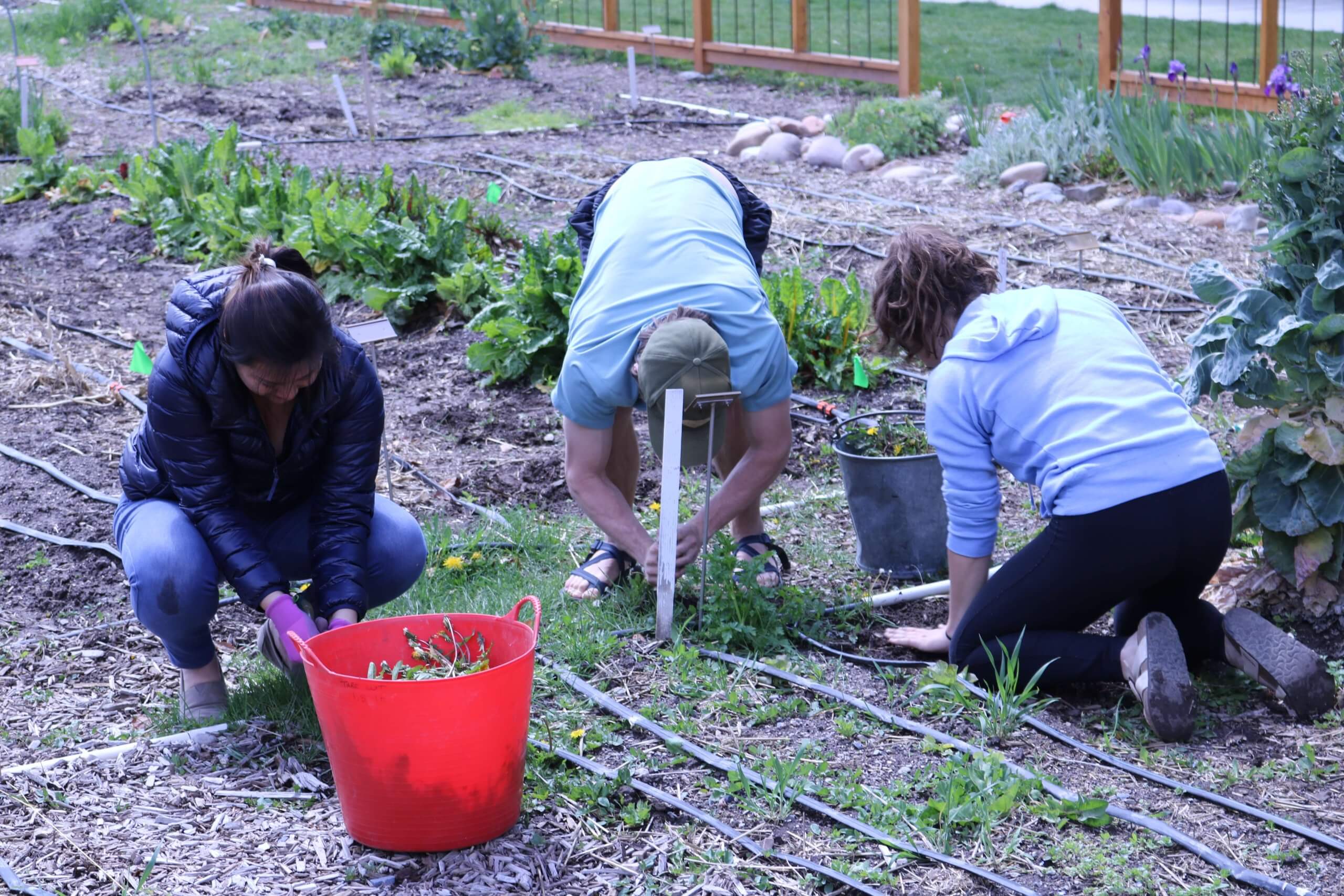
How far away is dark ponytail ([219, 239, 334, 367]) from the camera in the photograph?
236 centimetres

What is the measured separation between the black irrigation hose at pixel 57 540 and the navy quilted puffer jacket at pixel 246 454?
967mm

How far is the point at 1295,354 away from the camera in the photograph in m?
2.90

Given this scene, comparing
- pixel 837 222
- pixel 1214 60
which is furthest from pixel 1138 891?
pixel 1214 60

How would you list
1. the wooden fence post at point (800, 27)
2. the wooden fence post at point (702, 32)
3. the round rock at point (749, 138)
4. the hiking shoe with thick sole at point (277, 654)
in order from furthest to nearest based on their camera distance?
the wooden fence post at point (702, 32) < the wooden fence post at point (800, 27) < the round rock at point (749, 138) < the hiking shoe with thick sole at point (277, 654)

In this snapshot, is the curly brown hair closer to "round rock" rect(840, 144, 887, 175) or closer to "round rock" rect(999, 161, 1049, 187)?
"round rock" rect(999, 161, 1049, 187)

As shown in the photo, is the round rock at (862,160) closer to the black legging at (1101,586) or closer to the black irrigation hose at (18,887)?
the black legging at (1101,586)

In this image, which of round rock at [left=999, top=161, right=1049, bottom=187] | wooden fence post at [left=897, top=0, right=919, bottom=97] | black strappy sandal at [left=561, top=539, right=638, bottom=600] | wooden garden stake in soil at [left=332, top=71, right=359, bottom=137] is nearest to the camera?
black strappy sandal at [left=561, top=539, right=638, bottom=600]

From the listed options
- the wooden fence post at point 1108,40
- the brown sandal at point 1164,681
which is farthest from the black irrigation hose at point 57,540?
the wooden fence post at point 1108,40

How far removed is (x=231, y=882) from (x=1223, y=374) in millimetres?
2305

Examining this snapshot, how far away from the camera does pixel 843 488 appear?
4.09 metres

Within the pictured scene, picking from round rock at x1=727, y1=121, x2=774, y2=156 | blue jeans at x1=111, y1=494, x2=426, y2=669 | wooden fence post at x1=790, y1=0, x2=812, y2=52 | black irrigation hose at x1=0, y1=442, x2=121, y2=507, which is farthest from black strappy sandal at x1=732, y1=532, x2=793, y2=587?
wooden fence post at x1=790, y1=0, x2=812, y2=52

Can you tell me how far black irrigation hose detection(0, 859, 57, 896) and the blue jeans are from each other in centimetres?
59

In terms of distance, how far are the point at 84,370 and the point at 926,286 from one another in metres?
3.82

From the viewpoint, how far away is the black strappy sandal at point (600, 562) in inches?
131
